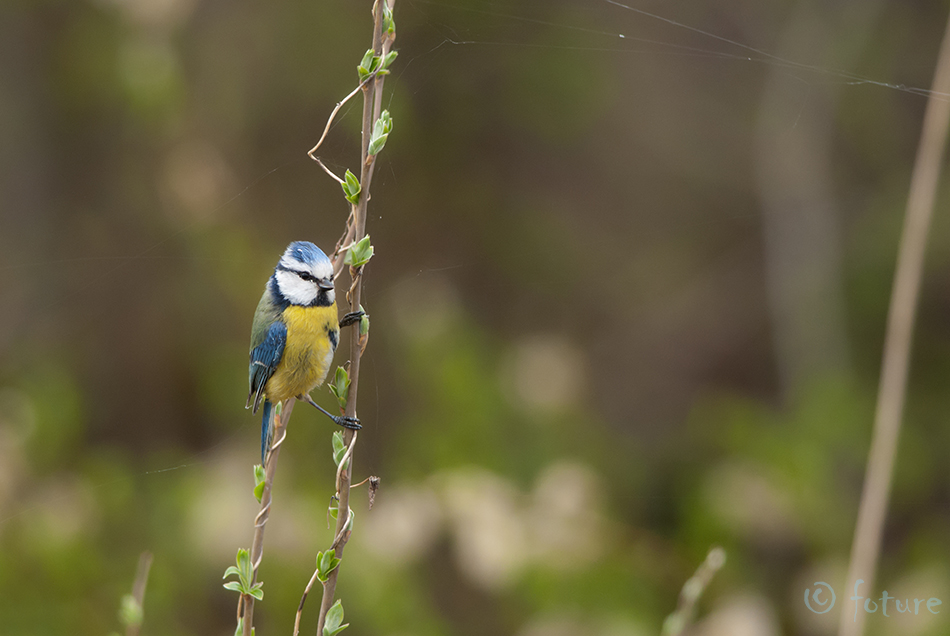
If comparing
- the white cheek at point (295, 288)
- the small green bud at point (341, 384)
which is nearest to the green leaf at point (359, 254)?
the small green bud at point (341, 384)

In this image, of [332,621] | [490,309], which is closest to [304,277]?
[332,621]

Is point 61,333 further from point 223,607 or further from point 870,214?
point 870,214

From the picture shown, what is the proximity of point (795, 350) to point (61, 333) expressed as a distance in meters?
3.00

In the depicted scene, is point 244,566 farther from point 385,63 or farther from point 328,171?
point 385,63

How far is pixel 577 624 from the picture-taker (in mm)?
1926

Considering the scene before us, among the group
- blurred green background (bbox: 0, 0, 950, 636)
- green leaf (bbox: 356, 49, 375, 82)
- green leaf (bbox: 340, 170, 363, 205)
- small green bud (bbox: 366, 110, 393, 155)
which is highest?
green leaf (bbox: 356, 49, 375, 82)

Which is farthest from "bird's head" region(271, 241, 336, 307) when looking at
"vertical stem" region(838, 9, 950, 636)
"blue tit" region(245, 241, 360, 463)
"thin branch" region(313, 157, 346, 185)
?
"vertical stem" region(838, 9, 950, 636)

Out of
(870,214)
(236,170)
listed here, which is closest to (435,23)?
(236,170)

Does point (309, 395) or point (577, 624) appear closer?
point (309, 395)

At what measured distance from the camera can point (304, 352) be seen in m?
1.01

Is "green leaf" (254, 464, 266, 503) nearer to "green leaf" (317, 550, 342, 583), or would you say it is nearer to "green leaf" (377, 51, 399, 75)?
"green leaf" (317, 550, 342, 583)

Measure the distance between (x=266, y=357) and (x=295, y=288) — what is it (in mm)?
119

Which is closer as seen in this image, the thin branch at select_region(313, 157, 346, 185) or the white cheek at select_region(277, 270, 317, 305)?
the thin branch at select_region(313, 157, 346, 185)

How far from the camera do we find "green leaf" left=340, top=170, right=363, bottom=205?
0.73 m
